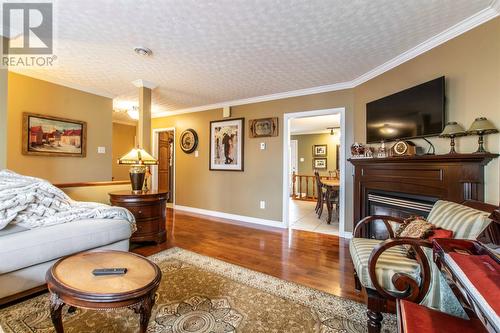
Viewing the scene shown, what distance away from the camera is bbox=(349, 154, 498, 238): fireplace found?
6.13 ft

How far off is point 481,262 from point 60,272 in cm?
191

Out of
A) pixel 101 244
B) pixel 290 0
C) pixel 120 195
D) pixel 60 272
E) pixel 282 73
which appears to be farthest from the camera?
pixel 282 73

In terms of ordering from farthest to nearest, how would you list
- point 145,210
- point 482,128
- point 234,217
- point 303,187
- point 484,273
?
point 303,187
point 234,217
point 145,210
point 482,128
point 484,273

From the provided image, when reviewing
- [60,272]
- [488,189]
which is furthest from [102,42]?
[488,189]

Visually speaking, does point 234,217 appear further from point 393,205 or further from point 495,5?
point 495,5

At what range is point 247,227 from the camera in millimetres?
4023

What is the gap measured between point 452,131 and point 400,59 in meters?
1.16

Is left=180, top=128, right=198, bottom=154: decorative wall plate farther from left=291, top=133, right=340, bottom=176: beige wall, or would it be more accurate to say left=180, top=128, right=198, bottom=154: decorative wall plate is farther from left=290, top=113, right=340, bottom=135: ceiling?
left=291, top=133, right=340, bottom=176: beige wall

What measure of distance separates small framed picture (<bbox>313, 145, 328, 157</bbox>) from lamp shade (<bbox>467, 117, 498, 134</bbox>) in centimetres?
617

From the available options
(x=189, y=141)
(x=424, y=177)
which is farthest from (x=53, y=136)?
(x=424, y=177)

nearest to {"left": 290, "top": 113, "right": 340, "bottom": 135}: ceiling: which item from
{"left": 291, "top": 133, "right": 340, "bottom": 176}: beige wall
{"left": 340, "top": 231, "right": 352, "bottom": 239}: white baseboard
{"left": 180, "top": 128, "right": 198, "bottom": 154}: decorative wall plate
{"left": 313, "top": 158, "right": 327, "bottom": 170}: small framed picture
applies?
{"left": 291, "top": 133, "right": 340, "bottom": 176}: beige wall

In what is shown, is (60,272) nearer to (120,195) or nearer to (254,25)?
(120,195)

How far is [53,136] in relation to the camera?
11.7 ft

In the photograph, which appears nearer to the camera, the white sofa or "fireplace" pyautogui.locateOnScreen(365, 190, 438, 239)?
the white sofa
